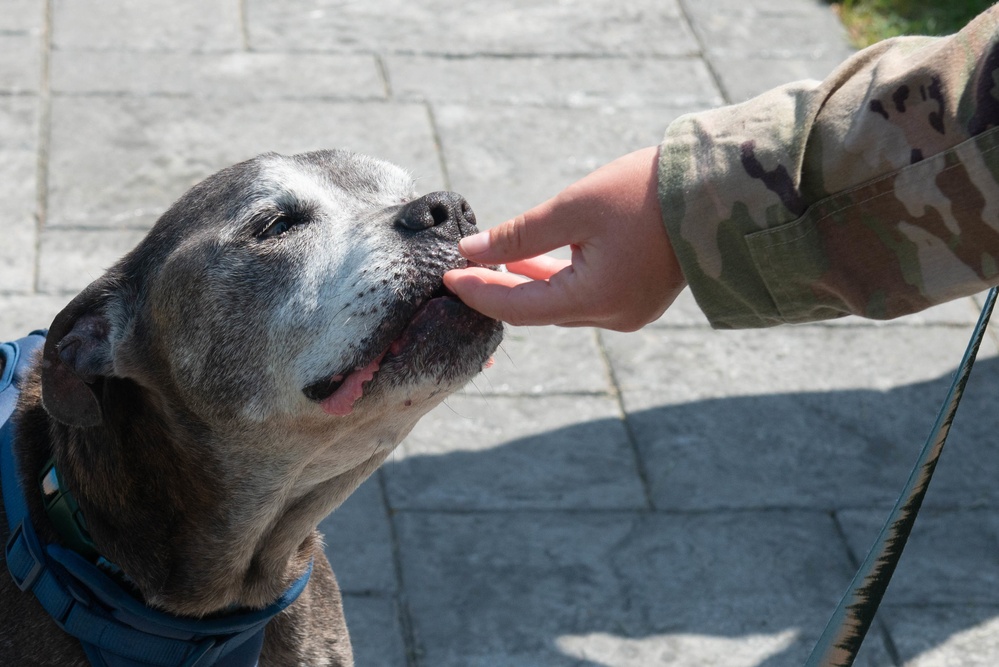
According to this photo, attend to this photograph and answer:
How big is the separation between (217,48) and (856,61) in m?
4.80

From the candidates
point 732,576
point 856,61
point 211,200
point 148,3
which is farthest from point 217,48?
point 856,61

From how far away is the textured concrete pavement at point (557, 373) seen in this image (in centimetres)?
405

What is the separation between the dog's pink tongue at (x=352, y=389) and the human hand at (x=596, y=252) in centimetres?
31

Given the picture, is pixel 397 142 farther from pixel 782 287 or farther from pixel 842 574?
pixel 782 287

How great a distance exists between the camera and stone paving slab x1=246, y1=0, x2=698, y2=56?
681 centimetres

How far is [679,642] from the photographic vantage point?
395cm

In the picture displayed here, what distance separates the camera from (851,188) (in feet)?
8.08

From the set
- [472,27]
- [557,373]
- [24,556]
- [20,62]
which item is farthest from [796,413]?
[20,62]

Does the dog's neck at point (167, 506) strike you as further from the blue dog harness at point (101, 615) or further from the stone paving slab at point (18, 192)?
the stone paving slab at point (18, 192)

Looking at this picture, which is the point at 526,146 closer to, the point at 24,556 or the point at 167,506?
the point at 167,506

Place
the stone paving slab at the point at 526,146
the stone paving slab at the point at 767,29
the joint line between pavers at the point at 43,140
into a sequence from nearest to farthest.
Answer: the joint line between pavers at the point at 43,140, the stone paving slab at the point at 526,146, the stone paving slab at the point at 767,29

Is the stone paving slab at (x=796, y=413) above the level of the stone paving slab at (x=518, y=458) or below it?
above

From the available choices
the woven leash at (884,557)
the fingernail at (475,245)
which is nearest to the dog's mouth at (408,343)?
the fingernail at (475,245)

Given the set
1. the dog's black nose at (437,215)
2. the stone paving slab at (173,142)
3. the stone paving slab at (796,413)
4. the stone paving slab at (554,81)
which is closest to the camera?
the dog's black nose at (437,215)
